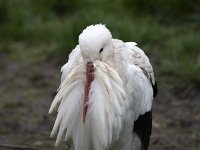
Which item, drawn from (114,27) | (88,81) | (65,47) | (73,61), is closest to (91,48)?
(88,81)

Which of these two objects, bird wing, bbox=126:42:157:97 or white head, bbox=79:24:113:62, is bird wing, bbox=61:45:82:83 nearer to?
white head, bbox=79:24:113:62

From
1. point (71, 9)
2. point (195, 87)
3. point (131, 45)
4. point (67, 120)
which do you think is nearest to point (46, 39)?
point (71, 9)

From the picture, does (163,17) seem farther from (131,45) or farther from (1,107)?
(131,45)

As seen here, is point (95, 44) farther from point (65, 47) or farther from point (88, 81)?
point (65, 47)

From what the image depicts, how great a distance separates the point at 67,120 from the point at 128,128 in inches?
21.5

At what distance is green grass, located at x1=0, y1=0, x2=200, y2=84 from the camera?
858cm

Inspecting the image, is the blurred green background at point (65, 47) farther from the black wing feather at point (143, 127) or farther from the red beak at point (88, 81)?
the red beak at point (88, 81)

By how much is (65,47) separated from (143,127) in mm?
3314

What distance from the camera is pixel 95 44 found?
5.10 m

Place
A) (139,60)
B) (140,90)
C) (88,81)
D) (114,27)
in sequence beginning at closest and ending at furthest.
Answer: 1. (88,81)
2. (140,90)
3. (139,60)
4. (114,27)

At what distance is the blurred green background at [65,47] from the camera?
297 inches

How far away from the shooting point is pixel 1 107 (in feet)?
25.3

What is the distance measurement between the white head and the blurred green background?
185cm

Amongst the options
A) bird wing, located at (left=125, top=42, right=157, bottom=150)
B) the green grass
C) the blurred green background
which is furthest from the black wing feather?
the green grass
